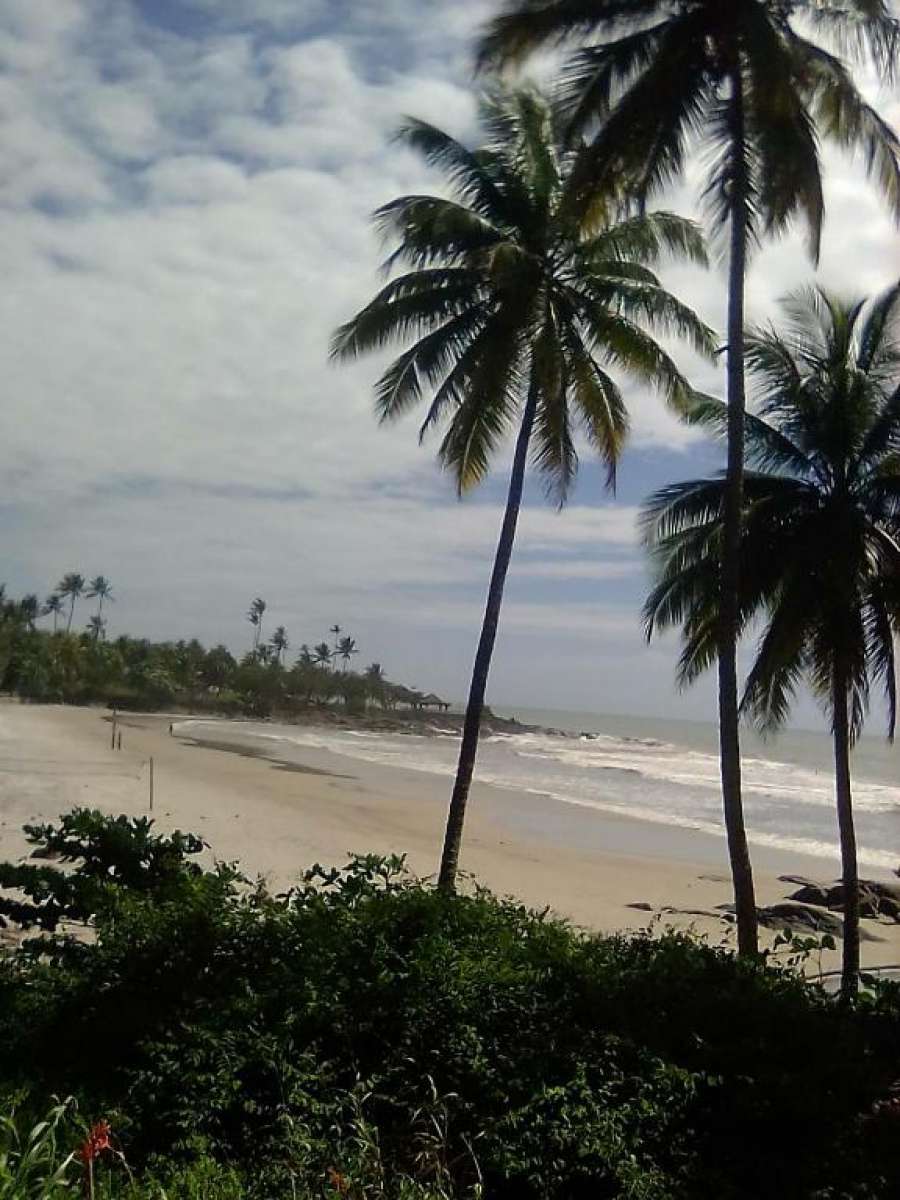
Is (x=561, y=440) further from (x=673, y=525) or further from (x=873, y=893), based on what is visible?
(x=873, y=893)

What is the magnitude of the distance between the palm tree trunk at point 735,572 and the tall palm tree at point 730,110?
0.01 meters

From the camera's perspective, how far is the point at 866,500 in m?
12.1

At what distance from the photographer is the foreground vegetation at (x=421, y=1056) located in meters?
4.29

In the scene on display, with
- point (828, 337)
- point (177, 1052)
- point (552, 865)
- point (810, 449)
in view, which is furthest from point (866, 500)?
point (552, 865)

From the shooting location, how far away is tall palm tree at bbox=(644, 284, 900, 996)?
1184 centimetres

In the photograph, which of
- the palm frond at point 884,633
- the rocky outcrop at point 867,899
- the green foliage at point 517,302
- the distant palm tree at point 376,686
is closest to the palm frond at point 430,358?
the green foliage at point 517,302

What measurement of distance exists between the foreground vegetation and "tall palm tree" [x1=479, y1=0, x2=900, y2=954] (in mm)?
4625

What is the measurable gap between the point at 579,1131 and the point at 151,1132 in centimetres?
182

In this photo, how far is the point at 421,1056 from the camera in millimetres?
5066

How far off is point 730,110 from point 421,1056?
9.05m

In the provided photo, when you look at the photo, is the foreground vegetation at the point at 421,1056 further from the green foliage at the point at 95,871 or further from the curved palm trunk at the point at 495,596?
the curved palm trunk at the point at 495,596

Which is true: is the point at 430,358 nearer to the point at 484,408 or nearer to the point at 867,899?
the point at 484,408

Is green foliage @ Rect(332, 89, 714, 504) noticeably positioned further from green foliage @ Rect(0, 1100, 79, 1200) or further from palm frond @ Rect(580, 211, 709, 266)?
green foliage @ Rect(0, 1100, 79, 1200)

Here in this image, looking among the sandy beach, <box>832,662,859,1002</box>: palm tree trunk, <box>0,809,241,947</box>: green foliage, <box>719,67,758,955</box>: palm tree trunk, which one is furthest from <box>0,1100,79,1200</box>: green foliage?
<box>832,662,859,1002</box>: palm tree trunk
